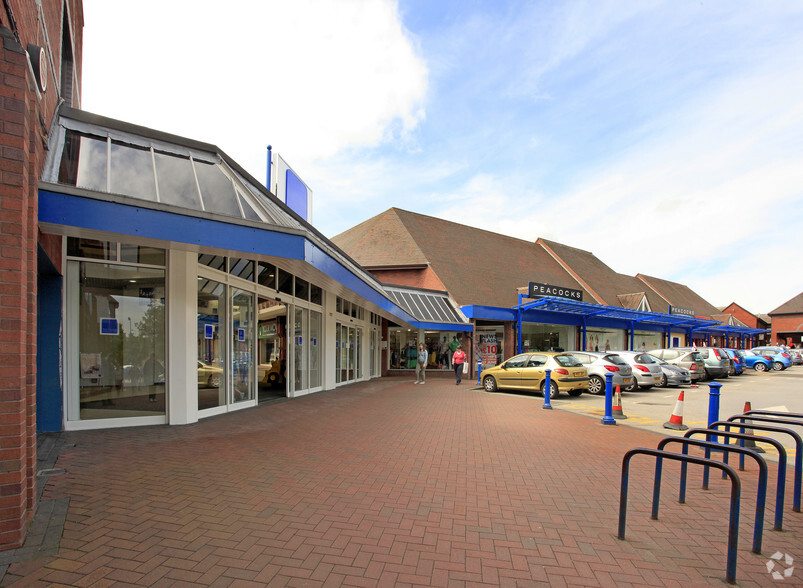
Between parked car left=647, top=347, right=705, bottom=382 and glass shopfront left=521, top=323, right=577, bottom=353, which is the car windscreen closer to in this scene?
parked car left=647, top=347, right=705, bottom=382

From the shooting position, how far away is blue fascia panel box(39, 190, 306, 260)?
19.5ft

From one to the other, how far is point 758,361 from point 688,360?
12.8m

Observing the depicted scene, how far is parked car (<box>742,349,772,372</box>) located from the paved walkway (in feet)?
88.9

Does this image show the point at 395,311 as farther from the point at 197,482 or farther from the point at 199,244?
the point at 197,482

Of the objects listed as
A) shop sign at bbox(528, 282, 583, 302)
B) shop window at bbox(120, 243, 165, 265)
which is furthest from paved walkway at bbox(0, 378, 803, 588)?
shop sign at bbox(528, 282, 583, 302)

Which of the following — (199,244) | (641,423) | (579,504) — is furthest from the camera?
(641,423)

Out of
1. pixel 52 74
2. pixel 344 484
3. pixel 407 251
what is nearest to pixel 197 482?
pixel 344 484

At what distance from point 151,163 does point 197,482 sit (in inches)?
213

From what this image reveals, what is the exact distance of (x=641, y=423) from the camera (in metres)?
10.1

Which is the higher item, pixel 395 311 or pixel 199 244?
pixel 199 244

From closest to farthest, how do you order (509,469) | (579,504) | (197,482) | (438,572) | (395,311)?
1. (438,572)
2. (579,504)
3. (197,482)
4. (509,469)
5. (395,311)

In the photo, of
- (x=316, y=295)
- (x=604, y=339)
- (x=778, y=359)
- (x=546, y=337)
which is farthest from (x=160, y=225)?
(x=778, y=359)

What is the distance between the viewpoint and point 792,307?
59875mm

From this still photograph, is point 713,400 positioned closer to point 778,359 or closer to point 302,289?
point 302,289
